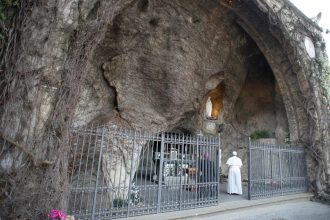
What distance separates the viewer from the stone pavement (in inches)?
204

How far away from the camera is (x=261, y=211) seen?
6258mm

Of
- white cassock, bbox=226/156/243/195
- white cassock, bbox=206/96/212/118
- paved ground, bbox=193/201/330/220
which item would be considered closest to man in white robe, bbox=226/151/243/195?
white cassock, bbox=226/156/243/195

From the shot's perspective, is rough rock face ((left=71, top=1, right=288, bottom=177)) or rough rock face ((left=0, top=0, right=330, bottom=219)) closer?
rough rock face ((left=0, top=0, right=330, bottom=219))

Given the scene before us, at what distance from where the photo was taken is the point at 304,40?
30.3 ft

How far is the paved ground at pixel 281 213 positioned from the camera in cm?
562

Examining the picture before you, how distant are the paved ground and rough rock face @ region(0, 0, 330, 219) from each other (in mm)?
1814

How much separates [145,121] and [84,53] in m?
3.90

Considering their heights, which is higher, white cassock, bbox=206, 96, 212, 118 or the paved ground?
white cassock, bbox=206, 96, 212, 118

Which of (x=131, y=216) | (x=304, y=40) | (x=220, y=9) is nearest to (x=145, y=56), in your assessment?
(x=220, y=9)

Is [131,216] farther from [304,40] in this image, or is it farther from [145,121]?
[304,40]

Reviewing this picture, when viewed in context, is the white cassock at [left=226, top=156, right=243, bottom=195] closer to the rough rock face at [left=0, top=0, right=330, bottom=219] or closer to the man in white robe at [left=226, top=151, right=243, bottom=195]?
the man in white robe at [left=226, top=151, right=243, bottom=195]

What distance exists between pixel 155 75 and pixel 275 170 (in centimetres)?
478

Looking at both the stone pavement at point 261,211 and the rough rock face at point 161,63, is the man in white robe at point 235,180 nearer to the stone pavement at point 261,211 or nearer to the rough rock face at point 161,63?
the stone pavement at point 261,211

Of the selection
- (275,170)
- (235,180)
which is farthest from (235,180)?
(275,170)
